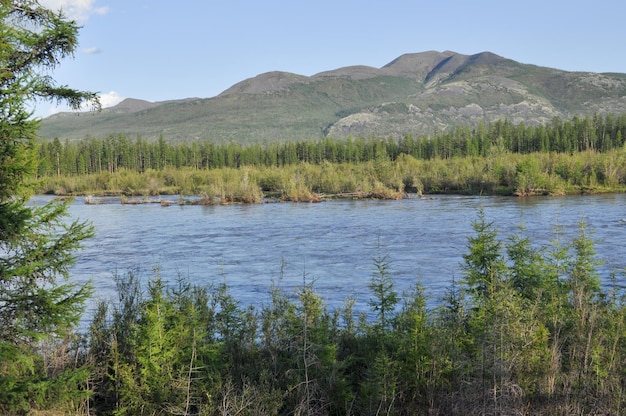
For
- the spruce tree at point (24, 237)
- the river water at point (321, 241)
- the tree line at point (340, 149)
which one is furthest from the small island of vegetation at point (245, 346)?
the tree line at point (340, 149)

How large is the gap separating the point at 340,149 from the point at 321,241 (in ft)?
319

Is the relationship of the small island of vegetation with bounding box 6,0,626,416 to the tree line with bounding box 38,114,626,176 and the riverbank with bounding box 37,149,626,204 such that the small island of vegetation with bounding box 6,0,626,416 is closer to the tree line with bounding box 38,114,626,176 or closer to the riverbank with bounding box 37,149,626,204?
the riverbank with bounding box 37,149,626,204

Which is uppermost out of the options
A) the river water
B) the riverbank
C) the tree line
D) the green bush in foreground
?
the tree line

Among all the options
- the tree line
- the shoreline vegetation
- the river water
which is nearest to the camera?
Answer: the river water

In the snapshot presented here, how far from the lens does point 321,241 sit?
31609 mm

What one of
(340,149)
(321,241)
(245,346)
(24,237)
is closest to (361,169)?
(340,149)

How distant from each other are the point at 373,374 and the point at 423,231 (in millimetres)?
25439

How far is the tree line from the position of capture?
113250 millimetres

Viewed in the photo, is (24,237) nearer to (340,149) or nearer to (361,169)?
(361,169)

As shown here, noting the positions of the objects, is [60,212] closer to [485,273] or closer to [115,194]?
[485,273]

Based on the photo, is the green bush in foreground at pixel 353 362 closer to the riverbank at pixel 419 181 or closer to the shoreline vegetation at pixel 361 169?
the shoreline vegetation at pixel 361 169

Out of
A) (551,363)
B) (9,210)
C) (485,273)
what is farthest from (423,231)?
(9,210)

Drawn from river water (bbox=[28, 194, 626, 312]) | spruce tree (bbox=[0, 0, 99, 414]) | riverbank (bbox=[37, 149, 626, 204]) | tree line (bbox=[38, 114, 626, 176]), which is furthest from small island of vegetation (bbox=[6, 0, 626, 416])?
tree line (bbox=[38, 114, 626, 176])

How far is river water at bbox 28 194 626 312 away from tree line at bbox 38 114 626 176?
63.9m
